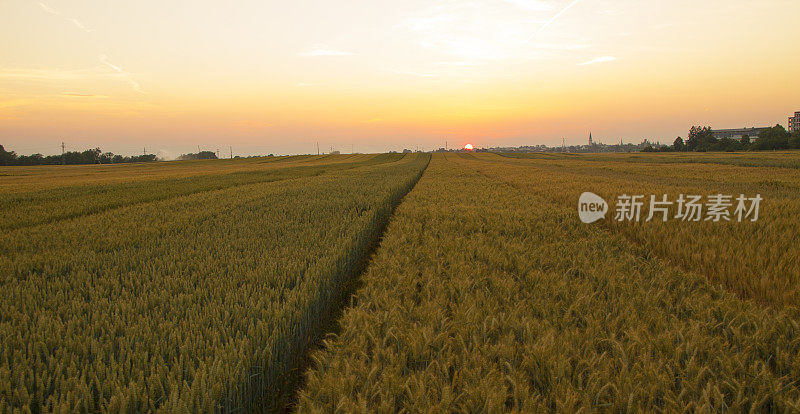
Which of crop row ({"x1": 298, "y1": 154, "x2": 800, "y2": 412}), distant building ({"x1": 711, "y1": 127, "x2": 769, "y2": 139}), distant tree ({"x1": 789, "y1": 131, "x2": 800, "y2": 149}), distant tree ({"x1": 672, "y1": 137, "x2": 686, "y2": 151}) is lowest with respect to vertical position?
crop row ({"x1": 298, "y1": 154, "x2": 800, "y2": 412})

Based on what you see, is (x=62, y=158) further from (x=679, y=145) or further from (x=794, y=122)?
(x=794, y=122)

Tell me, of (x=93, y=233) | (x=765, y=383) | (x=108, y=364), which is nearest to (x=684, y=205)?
(x=765, y=383)

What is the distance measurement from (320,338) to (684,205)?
840 centimetres

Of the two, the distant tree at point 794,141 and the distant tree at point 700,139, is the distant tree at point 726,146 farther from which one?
the distant tree at point 794,141

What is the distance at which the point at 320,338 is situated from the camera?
324cm

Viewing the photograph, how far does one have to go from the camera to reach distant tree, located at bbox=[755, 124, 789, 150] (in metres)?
70.8

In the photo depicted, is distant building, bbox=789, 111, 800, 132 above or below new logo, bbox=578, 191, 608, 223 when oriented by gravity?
above

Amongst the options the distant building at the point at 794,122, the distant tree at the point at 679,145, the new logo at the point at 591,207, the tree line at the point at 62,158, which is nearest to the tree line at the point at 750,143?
the distant tree at the point at 679,145

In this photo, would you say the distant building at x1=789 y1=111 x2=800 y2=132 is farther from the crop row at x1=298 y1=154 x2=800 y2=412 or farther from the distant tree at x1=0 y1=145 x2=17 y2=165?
the distant tree at x1=0 y1=145 x2=17 y2=165

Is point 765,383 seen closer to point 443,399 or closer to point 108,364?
point 443,399

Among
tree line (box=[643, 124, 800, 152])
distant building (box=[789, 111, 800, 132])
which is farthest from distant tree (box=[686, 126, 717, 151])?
distant building (box=[789, 111, 800, 132])

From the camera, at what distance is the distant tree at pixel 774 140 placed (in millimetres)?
70812

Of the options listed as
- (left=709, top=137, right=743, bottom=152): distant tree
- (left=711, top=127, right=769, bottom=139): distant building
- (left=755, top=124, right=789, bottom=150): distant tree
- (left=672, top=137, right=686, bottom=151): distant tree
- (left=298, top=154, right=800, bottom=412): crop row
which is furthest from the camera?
(left=711, top=127, right=769, bottom=139): distant building

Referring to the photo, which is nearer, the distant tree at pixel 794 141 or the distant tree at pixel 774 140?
the distant tree at pixel 794 141
